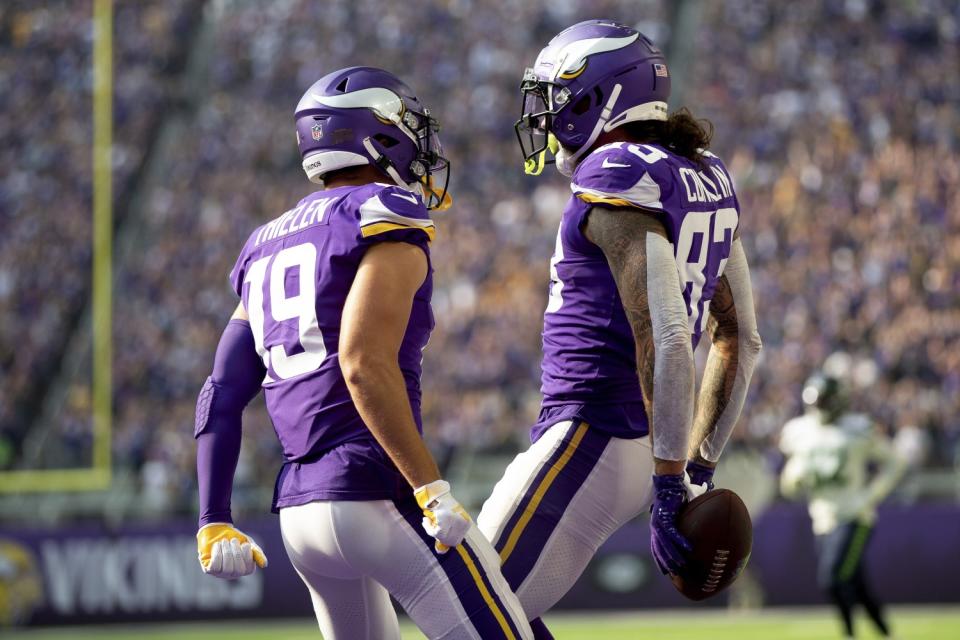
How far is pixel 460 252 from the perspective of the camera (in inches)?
631

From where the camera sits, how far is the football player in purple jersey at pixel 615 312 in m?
3.38

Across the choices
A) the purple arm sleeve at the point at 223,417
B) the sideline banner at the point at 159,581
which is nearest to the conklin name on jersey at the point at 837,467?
the sideline banner at the point at 159,581

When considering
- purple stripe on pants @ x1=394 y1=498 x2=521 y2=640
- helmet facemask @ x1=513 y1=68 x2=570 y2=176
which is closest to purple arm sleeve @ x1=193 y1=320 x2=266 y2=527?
purple stripe on pants @ x1=394 y1=498 x2=521 y2=640

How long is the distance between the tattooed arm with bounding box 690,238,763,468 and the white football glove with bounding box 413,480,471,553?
0.98 m

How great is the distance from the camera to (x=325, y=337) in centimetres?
323

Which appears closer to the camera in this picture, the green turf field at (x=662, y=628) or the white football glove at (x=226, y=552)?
the white football glove at (x=226, y=552)

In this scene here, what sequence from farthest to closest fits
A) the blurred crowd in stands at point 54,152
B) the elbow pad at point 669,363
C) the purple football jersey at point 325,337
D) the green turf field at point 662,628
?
1. the blurred crowd in stands at point 54,152
2. the green turf field at point 662,628
3. the elbow pad at point 669,363
4. the purple football jersey at point 325,337

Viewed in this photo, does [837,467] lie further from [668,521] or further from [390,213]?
[390,213]

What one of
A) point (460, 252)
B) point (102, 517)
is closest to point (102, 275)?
point (102, 517)

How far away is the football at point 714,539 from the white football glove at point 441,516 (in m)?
0.58

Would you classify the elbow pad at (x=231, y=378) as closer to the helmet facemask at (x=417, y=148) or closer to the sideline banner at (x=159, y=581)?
the helmet facemask at (x=417, y=148)

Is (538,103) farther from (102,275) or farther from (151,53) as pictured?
(151,53)

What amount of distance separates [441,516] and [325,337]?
49 cm

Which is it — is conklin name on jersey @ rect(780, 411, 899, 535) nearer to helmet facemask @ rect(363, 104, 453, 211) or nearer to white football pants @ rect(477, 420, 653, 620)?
white football pants @ rect(477, 420, 653, 620)
